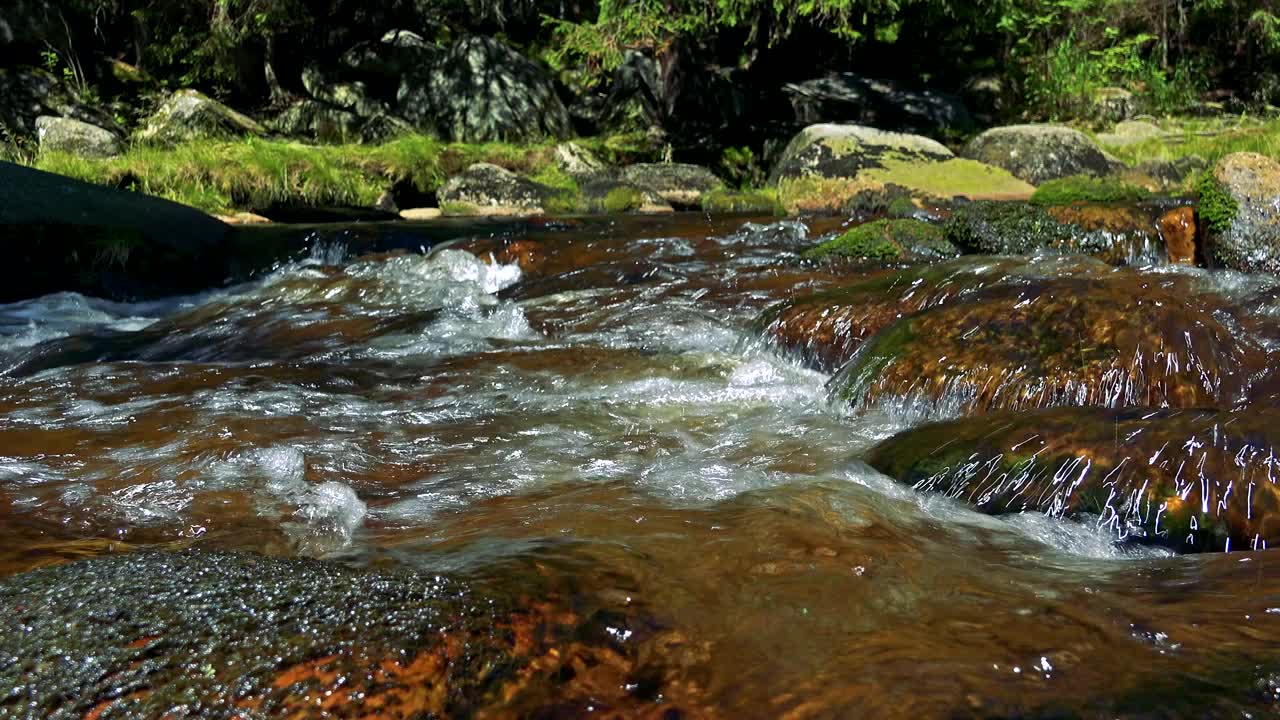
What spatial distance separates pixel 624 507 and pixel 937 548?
1.01 meters

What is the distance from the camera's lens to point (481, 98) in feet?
59.7

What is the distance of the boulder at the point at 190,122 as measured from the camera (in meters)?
15.3

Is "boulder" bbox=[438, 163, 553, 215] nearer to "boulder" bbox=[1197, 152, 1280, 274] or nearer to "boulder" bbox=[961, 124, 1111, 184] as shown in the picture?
"boulder" bbox=[961, 124, 1111, 184]

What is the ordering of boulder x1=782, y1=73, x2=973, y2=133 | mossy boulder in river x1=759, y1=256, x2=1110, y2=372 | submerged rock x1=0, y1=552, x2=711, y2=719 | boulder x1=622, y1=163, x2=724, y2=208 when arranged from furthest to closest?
boulder x1=782, y1=73, x2=973, y2=133 → boulder x1=622, y1=163, x2=724, y2=208 → mossy boulder in river x1=759, y1=256, x2=1110, y2=372 → submerged rock x1=0, y1=552, x2=711, y2=719

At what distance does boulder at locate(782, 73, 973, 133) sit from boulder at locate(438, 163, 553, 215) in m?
6.14

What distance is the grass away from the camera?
12594mm

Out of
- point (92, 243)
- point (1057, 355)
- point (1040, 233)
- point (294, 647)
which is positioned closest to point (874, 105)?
point (1040, 233)

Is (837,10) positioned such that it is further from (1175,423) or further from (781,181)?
(1175,423)

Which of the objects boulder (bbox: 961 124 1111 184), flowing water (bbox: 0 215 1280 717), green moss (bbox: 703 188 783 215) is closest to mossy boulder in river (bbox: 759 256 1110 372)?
flowing water (bbox: 0 215 1280 717)

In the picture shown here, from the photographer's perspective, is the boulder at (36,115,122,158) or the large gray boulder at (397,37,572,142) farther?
the large gray boulder at (397,37,572,142)

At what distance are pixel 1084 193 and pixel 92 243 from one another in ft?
33.7

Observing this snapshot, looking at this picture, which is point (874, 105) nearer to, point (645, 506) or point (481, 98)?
point (481, 98)

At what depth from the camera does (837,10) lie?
15.7 m

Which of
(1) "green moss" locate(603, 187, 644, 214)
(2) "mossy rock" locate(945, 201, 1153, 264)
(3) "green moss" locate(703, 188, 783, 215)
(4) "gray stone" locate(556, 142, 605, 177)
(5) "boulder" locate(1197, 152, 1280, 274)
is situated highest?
(5) "boulder" locate(1197, 152, 1280, 274)
